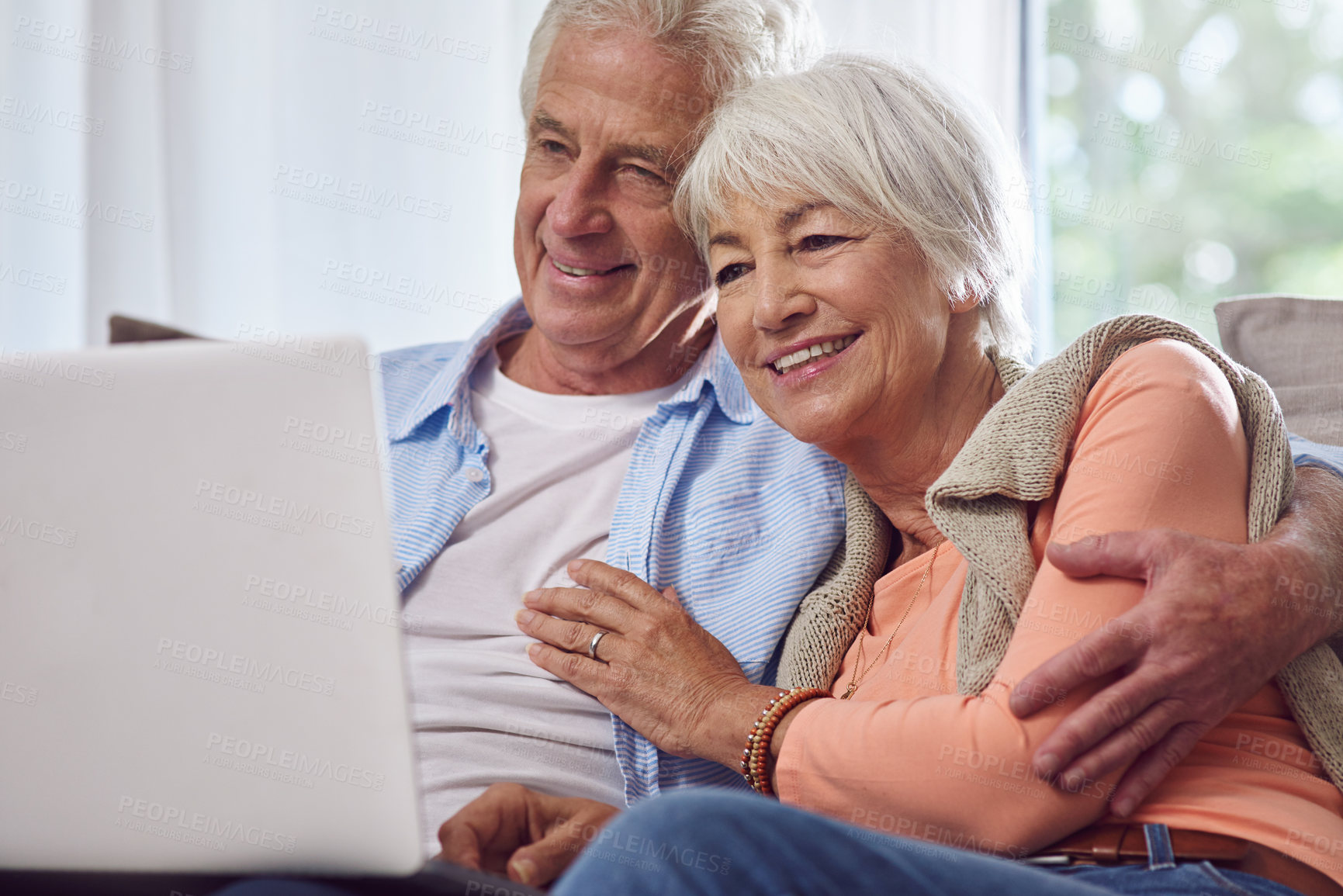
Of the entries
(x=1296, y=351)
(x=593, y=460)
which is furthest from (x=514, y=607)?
(x=1296, y=351)

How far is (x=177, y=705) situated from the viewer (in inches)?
27.2

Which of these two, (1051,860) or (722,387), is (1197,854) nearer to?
(1051,860)

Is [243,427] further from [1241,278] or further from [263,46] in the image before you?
[1241,278]

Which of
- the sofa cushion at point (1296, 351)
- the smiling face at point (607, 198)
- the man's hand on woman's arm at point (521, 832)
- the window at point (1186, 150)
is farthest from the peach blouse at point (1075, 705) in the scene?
the window at point (1186, 150)

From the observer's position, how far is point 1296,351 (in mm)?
1562

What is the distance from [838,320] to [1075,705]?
54 centimetres

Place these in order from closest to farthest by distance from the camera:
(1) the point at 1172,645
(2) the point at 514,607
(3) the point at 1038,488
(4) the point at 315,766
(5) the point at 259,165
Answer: (4) the point at 315,766 → (1) the point at 1172,645 → (3) the point at 1038,488 → (2) the point at 514,607 → (5) the point at 259,165

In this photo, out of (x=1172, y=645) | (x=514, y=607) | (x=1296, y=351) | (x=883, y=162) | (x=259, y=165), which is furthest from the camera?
(x=259, y=165)

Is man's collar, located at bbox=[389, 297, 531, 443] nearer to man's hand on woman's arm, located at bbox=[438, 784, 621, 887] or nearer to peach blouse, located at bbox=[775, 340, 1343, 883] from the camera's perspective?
man's hand on woman's arm, located at bbox=[438, 784, 621, 887]

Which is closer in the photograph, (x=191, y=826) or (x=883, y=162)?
(x=191, y=826)

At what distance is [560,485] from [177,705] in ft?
2.96

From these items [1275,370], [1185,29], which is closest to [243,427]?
[1275,370]

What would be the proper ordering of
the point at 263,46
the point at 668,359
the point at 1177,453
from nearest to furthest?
the point at 1177,453, the point at 668,359, the point at 263,46

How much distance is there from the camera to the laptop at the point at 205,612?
672 mm
